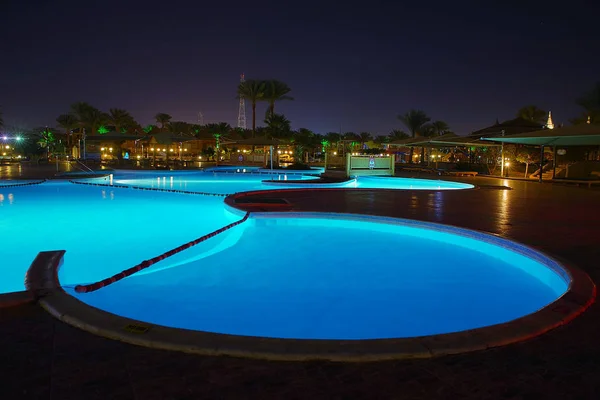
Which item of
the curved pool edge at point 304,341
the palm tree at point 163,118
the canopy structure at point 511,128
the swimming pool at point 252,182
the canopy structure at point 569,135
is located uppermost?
the palm tree at point 163,118

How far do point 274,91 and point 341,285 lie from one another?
134ft

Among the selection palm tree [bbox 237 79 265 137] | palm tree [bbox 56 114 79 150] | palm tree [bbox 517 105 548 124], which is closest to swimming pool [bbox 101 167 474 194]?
palm tree [bbox 237 79 265 137]

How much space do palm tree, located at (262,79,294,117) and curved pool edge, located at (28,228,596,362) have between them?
140 feet

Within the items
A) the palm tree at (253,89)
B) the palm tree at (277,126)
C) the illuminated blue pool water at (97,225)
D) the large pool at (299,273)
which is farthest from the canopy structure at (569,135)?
the palm tree at (253,89)

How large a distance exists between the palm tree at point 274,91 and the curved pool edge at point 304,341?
140 feet

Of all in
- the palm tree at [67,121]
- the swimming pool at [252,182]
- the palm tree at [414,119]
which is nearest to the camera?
the swimming pool at [252,182]

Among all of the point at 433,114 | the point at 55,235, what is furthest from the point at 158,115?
the point at 55,235

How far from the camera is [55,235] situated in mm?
8062

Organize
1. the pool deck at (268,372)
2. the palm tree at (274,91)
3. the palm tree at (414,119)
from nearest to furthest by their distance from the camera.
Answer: the pool deck at (268,372) → the palm tree at (414,119) → the palm tree at (274,91)

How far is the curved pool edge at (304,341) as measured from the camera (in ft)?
7.82

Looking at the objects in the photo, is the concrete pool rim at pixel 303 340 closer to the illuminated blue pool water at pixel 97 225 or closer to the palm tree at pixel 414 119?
the illuminated blue pool water at pixel 97 225

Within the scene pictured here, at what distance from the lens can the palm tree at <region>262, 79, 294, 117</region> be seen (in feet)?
144

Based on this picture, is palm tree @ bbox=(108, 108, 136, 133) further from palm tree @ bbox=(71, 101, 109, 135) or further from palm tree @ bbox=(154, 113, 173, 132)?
palm tree @ bbox=(154, 113, 173, 132)

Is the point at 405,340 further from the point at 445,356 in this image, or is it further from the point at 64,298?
the point at 64,298
